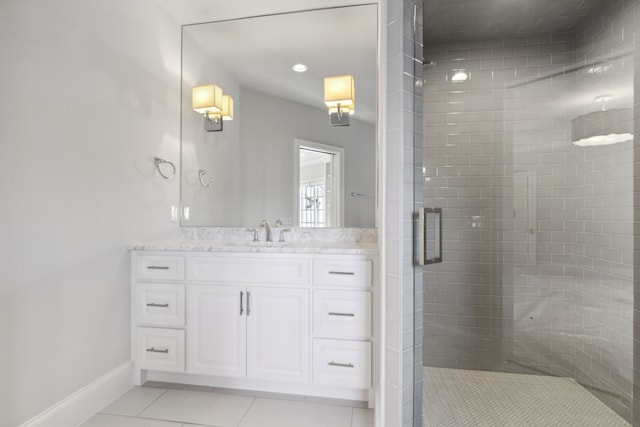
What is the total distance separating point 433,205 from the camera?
1.62 metres

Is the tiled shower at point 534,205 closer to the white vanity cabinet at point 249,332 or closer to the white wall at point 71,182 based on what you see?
the white vanity cabinet at point 249,332

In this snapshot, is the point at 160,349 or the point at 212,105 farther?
the point at 212,105

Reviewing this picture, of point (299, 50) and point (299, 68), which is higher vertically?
point (299, 50)

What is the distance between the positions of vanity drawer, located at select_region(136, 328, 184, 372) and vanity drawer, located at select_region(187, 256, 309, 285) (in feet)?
1.23

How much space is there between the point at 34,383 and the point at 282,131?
1.93 meters

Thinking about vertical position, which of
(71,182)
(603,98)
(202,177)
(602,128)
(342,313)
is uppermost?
(603,98)

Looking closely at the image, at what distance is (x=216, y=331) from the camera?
2.00 meters

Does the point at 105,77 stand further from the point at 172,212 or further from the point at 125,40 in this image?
the point at 172,212

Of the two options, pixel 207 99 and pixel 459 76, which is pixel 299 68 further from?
pixel 459 76

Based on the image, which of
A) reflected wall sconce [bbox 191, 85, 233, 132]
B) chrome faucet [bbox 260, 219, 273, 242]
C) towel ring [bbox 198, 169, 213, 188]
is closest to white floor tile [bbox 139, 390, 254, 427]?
chrome faucet [bbox 260, 219, 273, 242]

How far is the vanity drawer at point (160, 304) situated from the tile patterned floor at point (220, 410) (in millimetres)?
413

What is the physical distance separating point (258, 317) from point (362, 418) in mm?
766

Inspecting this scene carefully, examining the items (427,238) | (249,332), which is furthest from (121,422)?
(427,238)

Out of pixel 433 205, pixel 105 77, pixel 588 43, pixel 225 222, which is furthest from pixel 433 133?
pixel 105 77
